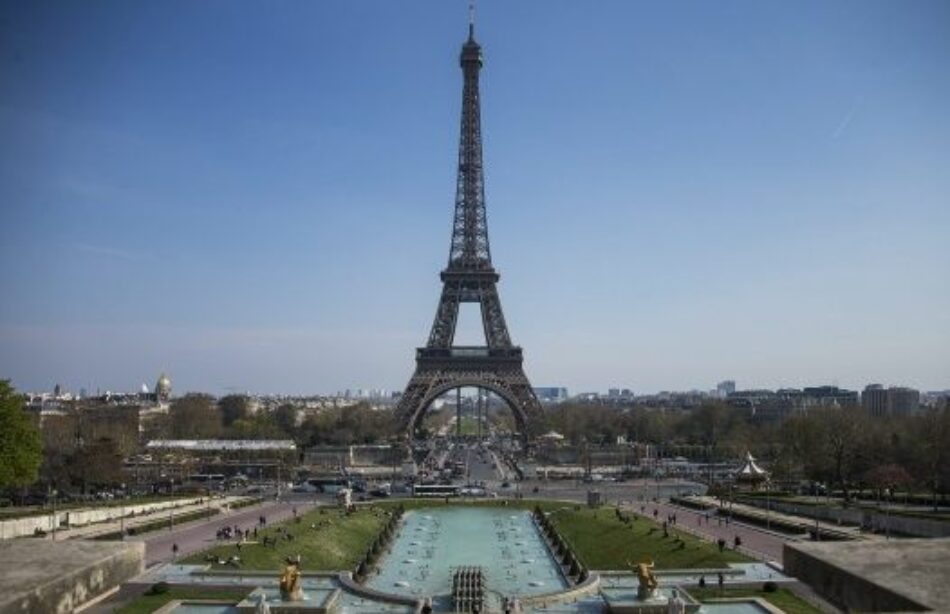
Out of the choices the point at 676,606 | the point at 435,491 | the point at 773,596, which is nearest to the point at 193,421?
the point at 435,491

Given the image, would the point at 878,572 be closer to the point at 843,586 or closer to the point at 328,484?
the point at 843,586

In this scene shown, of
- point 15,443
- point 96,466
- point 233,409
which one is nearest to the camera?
point 15,443

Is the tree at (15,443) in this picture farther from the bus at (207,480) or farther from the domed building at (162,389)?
the domed building at (162,389)

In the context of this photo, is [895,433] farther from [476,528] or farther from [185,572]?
[185,572]

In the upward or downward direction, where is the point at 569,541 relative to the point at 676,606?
downward

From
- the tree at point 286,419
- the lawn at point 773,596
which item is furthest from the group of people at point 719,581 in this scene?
the tree at point 286,419

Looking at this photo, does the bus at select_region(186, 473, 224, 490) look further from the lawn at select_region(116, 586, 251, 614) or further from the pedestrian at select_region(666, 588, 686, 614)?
the pedestrian at select_region(666, 588, 686, 614)

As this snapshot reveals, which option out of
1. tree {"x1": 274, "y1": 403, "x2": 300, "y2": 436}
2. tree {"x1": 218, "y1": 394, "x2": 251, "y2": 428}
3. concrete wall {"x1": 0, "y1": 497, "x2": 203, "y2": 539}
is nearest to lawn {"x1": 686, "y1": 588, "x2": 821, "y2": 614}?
concrete wall {"x1": 0, "y1": 497, "x2": 203, "y2": 539}
